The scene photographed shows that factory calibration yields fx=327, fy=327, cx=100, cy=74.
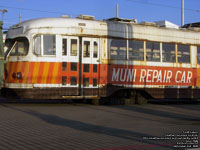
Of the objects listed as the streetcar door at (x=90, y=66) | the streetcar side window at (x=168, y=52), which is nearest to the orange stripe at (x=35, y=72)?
the streetcar door at (x=90, y=66)

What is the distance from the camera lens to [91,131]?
29.3ft

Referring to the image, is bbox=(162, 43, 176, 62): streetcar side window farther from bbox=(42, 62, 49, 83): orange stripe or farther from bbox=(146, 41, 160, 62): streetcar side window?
bbox=(42, 62, 49, 83): orange stripe

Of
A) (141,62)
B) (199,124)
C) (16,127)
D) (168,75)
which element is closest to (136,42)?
(141,62)

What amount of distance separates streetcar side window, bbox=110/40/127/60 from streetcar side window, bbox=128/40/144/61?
0.33m

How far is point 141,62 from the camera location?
16438 mm

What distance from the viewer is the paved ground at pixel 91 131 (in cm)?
717

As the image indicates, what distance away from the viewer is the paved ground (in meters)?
7.17

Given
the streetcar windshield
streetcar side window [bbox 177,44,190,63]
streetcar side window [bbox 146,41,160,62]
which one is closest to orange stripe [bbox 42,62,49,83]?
the streetcar windshield

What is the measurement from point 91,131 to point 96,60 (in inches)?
264

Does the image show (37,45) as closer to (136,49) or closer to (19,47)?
(19,47)

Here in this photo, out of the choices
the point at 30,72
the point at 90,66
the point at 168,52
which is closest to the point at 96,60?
the point at 90,66

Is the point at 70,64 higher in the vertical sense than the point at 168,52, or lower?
lower

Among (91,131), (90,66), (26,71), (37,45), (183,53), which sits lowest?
(91,131)

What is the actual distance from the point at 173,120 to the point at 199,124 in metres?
1.16
